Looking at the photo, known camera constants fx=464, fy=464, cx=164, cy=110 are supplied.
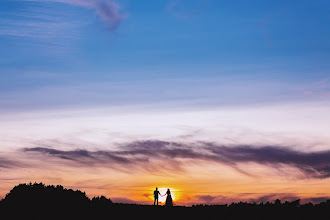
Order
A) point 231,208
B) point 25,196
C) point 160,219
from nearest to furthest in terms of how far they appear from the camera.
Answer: point 231,208 → point 160,219 → point 25,196

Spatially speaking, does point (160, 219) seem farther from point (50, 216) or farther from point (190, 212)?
point (50, 216)

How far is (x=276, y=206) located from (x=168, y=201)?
46.9ft

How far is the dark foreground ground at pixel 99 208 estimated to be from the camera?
83.8 feet

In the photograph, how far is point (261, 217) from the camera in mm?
25375

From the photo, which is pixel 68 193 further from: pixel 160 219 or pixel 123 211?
pixel 160 219

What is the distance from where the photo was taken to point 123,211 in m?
32.0

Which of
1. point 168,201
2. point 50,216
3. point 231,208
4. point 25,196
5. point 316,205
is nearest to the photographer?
point 316,205

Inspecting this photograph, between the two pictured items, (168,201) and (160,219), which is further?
(168,201)

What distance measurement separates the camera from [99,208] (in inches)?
1309

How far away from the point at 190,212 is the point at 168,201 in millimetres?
9945

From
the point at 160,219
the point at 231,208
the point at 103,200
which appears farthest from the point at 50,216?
the point at 231,208

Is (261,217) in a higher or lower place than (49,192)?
lower

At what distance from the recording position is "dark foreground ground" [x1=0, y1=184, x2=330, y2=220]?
25.5 meters

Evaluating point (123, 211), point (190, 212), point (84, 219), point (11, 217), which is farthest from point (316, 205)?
point (11, 217)
